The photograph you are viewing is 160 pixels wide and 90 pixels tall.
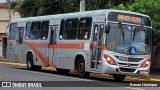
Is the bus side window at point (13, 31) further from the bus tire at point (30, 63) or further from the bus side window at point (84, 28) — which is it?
the bus side window at point (84, 28)

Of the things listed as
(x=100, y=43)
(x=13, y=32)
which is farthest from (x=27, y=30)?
(x=100, y=43)

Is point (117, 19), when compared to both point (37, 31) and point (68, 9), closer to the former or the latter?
point (37, 31)

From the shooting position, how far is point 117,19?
1922 cm

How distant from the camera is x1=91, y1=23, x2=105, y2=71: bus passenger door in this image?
1919 cm

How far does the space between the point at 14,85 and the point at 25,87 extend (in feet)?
2.58

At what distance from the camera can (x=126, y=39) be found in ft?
62.4

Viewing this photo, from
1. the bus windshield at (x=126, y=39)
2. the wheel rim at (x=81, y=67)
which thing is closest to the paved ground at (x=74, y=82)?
the wheel rim at (x=81, y=67)

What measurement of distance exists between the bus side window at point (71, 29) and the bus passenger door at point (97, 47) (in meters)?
1.96

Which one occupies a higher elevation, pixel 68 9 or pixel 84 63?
pixel 68 9

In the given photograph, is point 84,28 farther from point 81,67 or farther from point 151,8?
point 151,8

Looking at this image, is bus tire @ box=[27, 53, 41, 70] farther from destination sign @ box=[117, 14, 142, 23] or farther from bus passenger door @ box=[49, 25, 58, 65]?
destination sign @ box=[117, 14, 142, 23]

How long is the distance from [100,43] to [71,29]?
314 centimetres

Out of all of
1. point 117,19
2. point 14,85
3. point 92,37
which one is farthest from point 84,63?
point 14,85

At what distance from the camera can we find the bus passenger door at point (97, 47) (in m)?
19.2
